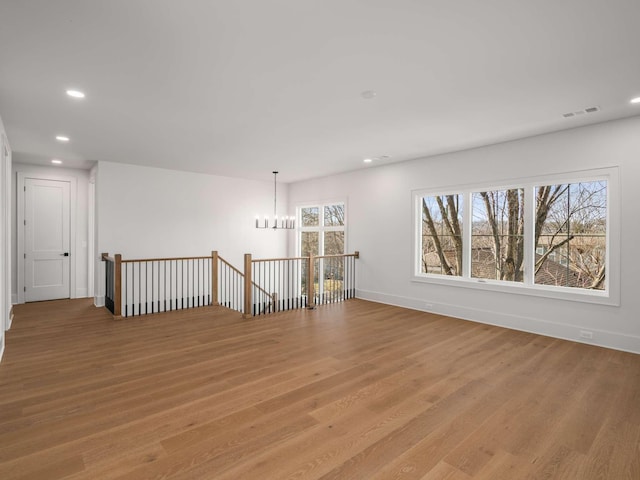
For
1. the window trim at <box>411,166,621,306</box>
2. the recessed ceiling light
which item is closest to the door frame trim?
the recessed ceiling light

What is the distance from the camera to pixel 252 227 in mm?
Result: 8461

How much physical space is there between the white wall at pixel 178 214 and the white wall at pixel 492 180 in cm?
160

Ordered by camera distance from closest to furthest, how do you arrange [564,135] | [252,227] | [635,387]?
1. [635,387]
2. [564,135]
3. [252,227]

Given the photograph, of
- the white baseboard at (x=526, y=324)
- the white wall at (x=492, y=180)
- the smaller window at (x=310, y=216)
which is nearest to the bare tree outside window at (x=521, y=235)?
the white wall at (x=492, y=180)

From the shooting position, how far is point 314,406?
269cm

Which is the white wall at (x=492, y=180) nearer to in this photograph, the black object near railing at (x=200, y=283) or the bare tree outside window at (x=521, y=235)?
the bare tree outside window at (x=521, y=235)

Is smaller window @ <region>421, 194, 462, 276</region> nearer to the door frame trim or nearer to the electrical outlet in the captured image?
the electrical outlet

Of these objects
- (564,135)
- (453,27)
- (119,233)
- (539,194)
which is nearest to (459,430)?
(453,27)

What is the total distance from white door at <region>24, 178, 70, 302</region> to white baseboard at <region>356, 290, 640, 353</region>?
6.65 meters

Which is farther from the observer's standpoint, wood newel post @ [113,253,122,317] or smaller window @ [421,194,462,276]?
smaller window @ [421,194,462,276]

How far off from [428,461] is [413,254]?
440 cm

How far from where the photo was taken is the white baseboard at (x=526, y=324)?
4.04m

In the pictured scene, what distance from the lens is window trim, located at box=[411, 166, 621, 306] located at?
409 cm

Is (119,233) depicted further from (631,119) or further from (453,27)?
(631,119)
